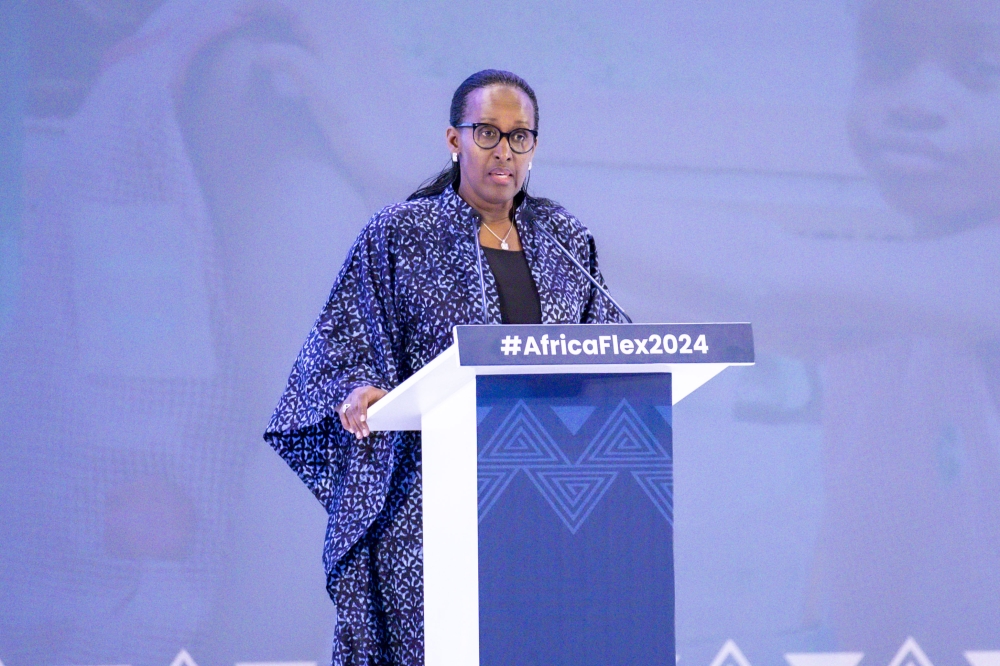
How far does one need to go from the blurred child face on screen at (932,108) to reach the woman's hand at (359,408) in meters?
2.43

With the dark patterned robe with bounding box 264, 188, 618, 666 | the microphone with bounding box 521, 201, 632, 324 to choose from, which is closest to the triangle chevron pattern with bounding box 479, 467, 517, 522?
the dark patterned robe with bounding box 264, 188, 618, 666

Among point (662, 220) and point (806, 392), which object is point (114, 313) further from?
point (806, 392)

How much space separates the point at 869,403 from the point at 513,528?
2.43 meters

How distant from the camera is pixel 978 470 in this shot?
379 cm

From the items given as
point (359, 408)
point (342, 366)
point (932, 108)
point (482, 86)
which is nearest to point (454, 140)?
point (482, 86)

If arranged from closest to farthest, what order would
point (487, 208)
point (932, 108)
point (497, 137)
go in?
1. point (497, 137)
2. point (487, 208)
3. point (932, 108)

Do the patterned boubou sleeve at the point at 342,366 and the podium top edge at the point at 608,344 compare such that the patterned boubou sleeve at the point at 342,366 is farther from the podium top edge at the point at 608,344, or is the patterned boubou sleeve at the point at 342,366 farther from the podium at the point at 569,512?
the podium top edge at the point at 608,344

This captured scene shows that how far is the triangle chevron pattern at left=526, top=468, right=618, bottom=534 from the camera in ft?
5.21

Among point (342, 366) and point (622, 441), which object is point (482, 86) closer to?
point (342, 366)

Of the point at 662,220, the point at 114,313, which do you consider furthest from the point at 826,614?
the point at 114,313

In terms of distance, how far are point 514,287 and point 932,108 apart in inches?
89.6

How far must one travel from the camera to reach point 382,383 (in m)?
2.00

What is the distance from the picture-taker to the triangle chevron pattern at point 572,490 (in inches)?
62.5

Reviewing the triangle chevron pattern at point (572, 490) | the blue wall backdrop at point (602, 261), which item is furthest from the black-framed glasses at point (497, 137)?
the blue wall backdrop at point (602, 261)
